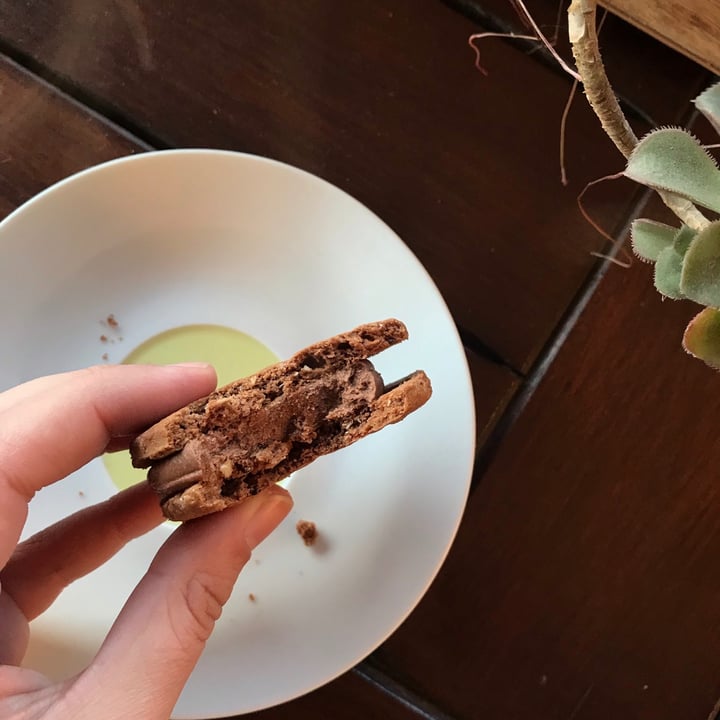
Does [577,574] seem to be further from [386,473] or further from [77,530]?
[77,530]

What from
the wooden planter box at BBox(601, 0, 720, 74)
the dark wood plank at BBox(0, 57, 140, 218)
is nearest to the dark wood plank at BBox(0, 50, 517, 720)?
the dark wood plank at BBox(0, 57, 140, 218)

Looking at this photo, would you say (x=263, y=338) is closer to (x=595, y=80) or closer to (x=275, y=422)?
(x=275, y=422)

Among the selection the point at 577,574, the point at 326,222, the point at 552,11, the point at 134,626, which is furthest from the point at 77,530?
the point at 552,11

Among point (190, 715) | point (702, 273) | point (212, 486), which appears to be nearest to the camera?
point (702, 273)

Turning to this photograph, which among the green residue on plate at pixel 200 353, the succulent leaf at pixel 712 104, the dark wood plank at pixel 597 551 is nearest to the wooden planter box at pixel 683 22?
the dark wood plank at pixel 597 551

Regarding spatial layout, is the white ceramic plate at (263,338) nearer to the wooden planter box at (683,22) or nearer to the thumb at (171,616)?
the thumb at (171,616)
